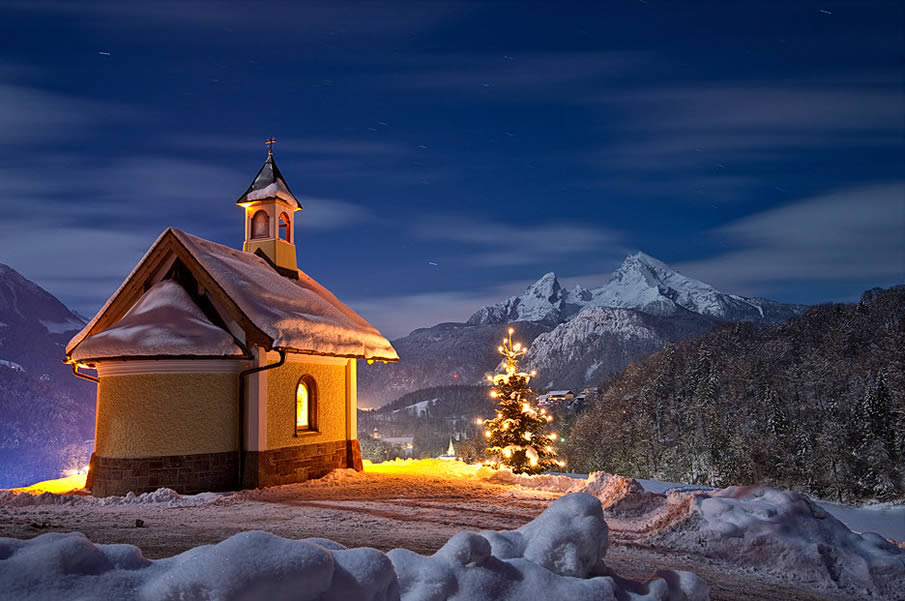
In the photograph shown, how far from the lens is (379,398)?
115 meters

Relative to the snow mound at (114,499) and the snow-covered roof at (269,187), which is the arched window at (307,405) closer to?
the snow mound at (114,499)

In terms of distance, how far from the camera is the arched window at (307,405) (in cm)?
A: 1445

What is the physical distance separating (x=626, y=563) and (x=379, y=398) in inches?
4348

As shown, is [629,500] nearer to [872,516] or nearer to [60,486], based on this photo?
[60,486]

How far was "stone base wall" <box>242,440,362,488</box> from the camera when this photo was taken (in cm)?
1256

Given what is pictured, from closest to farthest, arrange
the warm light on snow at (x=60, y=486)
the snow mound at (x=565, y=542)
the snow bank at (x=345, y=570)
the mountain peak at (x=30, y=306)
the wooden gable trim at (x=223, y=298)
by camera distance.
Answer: the snow bank at (x=345, y=570) < the snow mound at (x=565, y=542) < the wooden gable trim at (x=223, y=298) < the warm light on snow at (x=60, y=486) < the mountain peak at (x=30, y=306)

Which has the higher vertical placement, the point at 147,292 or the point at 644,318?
the point at 644,318

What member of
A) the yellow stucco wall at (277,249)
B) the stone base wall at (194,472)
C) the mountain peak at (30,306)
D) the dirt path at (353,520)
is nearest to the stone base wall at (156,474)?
the stone base wall at (194,472)

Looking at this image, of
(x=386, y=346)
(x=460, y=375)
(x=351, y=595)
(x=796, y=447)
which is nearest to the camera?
(x=351, y=595)

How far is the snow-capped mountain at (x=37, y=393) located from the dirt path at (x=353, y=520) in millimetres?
16709

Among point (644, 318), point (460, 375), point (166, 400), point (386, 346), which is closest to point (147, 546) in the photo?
point (166, 400)

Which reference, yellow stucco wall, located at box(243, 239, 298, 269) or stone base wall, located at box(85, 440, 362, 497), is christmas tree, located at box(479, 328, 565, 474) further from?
yellow stucco wall, located at box(243, 239, 298, 269)

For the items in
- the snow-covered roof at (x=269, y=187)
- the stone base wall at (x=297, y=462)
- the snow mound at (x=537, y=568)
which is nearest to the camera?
the snow mound at (x=537, y=568)

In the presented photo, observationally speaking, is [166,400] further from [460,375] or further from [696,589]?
[460,375]
